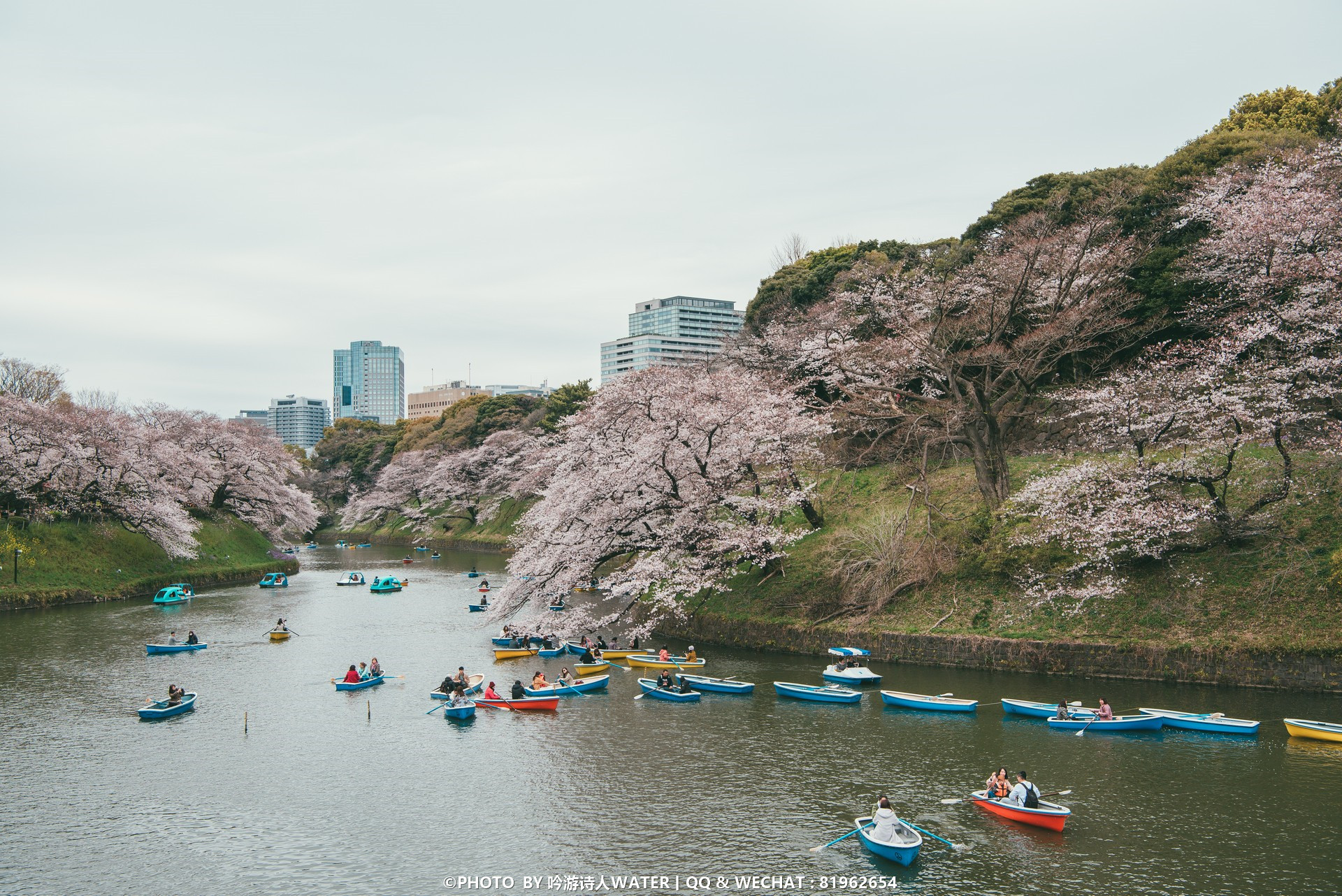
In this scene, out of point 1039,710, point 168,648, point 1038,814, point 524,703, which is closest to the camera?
point 1038,814

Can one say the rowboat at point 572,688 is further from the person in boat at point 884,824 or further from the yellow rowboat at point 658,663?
the person in boat at point 884,824

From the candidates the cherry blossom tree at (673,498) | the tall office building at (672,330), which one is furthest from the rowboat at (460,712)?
the tall office building at (672,330)

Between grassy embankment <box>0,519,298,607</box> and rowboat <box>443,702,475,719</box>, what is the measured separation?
3411 cm

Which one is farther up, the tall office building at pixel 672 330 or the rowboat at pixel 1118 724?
the tall office building at pixel 672 330

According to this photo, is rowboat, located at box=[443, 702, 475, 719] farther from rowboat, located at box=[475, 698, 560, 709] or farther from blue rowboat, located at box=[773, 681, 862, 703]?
blue rowboat, located at box=[773, 681, 862, 703]

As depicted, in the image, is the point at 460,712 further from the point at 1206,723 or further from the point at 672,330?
the point at 672,330

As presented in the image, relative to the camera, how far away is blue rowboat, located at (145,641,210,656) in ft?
119

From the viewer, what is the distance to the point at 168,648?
1439 inches

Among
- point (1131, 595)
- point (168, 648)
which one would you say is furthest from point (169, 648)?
point (1131, 595)

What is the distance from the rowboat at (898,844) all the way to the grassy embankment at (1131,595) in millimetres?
15224

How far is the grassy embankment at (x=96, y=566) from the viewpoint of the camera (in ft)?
155

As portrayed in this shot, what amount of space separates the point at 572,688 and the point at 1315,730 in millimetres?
21767

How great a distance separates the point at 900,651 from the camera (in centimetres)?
3203

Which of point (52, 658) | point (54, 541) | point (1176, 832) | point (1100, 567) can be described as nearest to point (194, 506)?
point (54, 541)
